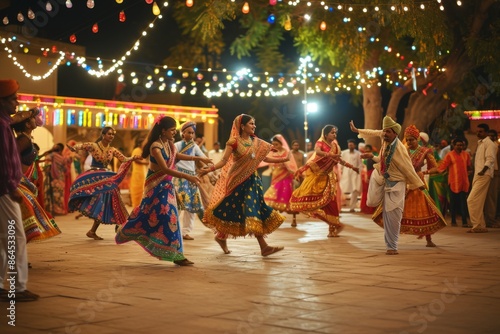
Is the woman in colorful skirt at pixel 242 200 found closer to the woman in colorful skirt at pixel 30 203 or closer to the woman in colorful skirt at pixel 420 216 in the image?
the woman in colorful skirt at pixel 420 216

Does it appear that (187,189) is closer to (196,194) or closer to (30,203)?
(196,194)

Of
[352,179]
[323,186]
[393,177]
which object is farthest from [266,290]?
[352,179]

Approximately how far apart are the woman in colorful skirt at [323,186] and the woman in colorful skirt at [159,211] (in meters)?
4.53

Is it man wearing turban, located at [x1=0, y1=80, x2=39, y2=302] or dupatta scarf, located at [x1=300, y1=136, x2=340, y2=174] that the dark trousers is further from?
man wearing turban, located at [x1=0, y1=80, x2=39, y2=302]

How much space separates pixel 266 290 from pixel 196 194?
596cm

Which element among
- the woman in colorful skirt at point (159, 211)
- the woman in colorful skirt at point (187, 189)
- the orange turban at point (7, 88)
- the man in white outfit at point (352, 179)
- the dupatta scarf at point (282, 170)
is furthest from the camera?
the man in white outfit at point (352, 179)

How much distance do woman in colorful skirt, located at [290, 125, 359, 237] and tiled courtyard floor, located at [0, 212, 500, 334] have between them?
1.50 m

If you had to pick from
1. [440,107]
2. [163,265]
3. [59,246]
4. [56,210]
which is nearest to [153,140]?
[163,265]

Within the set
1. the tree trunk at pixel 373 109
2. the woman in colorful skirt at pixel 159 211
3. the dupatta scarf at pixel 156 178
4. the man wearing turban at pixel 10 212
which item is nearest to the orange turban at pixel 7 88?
the man wearing turban at pixel 10 212

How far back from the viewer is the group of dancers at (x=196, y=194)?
8.95m

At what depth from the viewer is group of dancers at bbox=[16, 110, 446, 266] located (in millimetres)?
8953

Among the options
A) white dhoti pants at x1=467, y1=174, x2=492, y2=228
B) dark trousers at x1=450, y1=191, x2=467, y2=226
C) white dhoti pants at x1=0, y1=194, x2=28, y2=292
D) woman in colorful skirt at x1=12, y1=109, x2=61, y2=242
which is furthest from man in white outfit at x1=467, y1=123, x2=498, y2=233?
white dhoti pants at x1=0, y1=194, x2=28, y2=292

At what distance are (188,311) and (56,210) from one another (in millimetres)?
13657

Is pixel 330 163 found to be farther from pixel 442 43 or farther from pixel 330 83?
pixel 330 83
